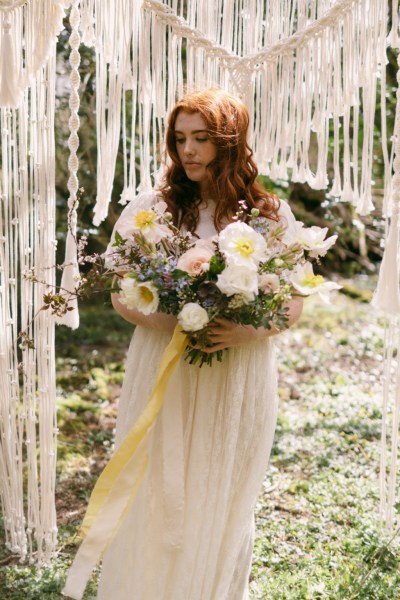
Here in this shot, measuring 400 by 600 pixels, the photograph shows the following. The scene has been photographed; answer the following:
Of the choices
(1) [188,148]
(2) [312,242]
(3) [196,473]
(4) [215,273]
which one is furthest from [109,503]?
(1) [188,148]

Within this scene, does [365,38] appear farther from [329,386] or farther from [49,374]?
[329,386]

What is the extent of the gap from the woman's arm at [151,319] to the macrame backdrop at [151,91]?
10.9 inches

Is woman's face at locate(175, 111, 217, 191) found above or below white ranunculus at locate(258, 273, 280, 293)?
above

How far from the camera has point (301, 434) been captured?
14.0ft

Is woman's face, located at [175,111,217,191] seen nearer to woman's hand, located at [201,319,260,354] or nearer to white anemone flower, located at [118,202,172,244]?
white anemone flower, located at [118,202,172,244]

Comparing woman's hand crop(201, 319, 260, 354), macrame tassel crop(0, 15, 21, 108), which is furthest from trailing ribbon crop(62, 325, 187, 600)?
macrame tassel crop(0, 15, 21, 108)

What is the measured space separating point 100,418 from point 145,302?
2.77m

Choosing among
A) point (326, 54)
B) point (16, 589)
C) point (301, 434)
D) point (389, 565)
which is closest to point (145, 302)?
point (326, 54)

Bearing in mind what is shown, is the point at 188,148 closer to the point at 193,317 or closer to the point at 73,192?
the point at 73,192

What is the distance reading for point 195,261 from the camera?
5.91 ft

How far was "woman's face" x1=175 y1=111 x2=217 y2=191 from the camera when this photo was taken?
82.9 inches

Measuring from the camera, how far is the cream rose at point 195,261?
70.6 inches

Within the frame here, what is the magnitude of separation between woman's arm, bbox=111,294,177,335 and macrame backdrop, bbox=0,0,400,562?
278 mm

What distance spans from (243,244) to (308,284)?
218 mm
